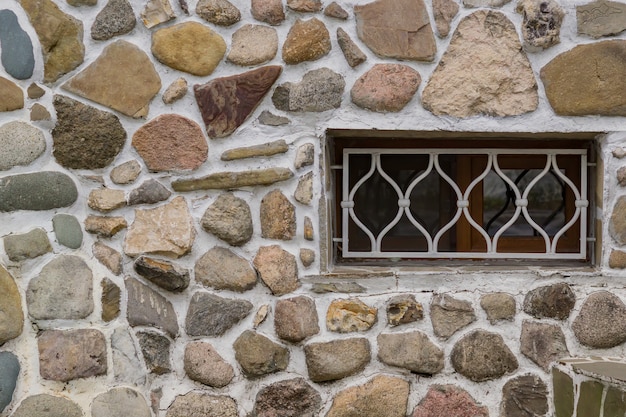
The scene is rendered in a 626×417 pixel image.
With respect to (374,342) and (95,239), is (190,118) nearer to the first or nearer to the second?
(95,239)

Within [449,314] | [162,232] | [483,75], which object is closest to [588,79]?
[483,75]

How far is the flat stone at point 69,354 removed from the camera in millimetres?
1992

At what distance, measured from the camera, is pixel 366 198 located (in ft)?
7.46

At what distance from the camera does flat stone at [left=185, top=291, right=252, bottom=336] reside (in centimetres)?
203

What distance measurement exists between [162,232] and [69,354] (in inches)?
16.8

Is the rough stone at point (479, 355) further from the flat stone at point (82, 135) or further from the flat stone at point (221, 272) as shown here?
the flat stone at point (82, 135)

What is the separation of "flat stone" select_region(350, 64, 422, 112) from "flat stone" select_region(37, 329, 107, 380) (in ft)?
3.30

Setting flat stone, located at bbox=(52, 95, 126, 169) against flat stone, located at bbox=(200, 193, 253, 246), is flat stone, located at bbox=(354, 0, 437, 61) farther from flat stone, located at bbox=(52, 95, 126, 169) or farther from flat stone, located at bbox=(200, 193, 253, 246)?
flat stone, located at bbox=(52, 95, 126, 169)

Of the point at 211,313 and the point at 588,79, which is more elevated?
the point at 588,79

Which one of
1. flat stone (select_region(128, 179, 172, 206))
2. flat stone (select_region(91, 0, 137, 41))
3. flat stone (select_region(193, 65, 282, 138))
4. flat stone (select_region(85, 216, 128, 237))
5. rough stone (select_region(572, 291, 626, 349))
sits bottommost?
rough stone (select_region(572, 291, 626, 349))

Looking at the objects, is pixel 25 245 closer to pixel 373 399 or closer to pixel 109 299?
pixel 109 299

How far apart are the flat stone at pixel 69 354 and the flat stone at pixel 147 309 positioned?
12 cm

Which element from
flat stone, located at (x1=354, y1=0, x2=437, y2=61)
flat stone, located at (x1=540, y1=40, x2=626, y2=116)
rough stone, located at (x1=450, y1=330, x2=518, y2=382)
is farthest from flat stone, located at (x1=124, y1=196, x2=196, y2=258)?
flat stone, located at (x1=540, y1=40, x2=626, y2=116)

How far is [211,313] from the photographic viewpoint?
2033 mm
